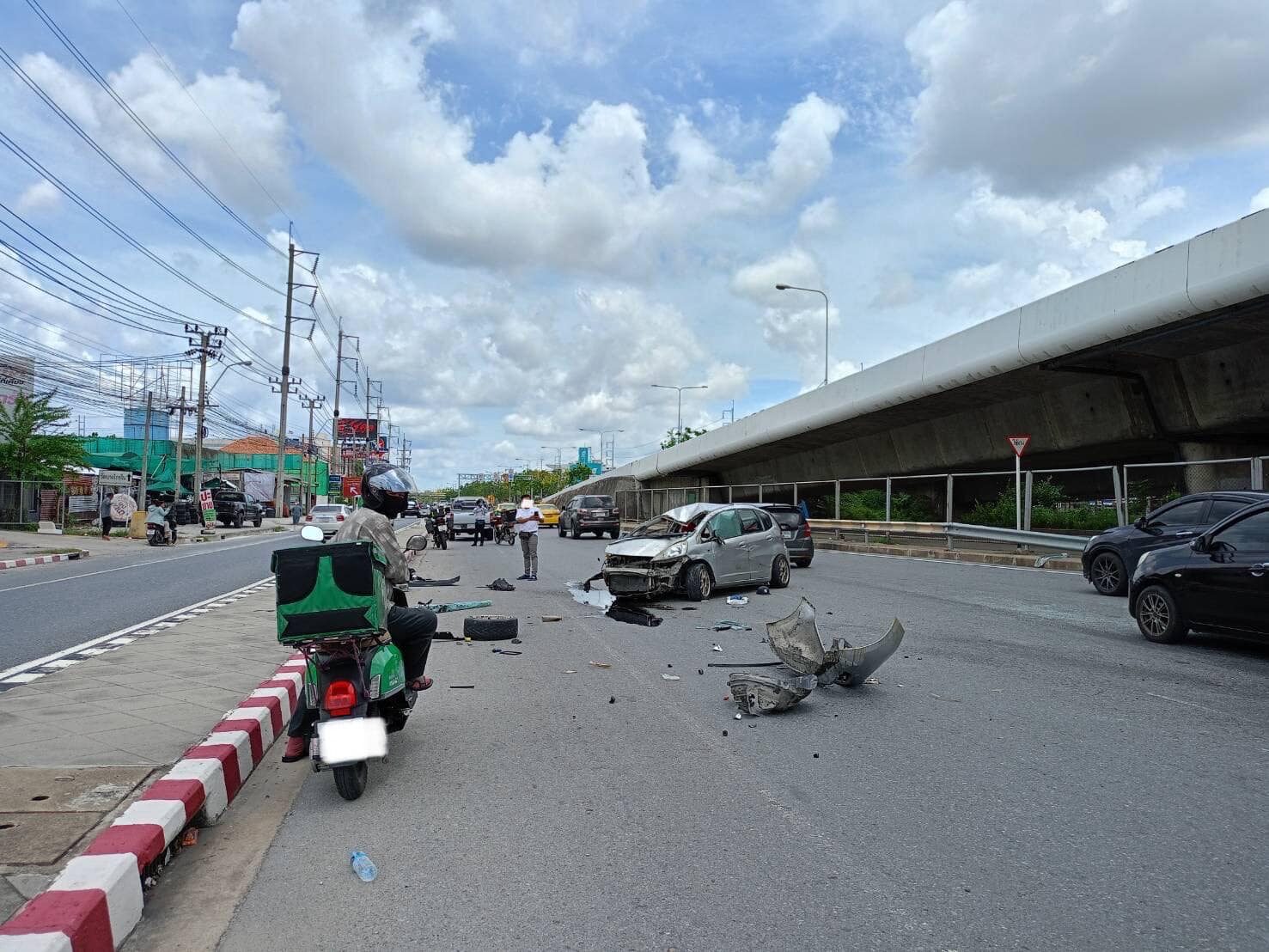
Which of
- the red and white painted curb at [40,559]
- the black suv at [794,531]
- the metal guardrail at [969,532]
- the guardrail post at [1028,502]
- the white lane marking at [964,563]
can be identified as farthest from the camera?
the guardrail post at [1028,502]

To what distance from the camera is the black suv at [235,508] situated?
4853 centimetres

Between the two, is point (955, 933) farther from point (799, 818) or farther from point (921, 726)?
point (921, 726)

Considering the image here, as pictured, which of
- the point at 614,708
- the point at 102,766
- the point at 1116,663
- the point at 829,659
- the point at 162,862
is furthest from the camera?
the point at 1116,663

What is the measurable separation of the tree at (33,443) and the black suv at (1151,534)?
4172 centimetres

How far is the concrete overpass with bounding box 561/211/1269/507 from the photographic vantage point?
1805cm

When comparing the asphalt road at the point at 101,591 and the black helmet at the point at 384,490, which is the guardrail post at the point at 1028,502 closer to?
the asphalt road at the point at 101,591

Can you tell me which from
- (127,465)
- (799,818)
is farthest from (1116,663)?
(127,465)

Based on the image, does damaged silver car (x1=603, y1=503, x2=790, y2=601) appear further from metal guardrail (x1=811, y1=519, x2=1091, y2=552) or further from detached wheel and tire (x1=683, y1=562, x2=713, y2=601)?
metal guardrail (x1=811, y1=519, x2=1091, y2=552)

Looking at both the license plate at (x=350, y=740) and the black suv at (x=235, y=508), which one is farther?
the black suv at (x=235, y=508)

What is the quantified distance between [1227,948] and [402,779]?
156 inches

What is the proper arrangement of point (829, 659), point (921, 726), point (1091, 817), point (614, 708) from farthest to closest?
point (829, 659) < point (614, 708) < point (921, 726) < point (1091, 817)

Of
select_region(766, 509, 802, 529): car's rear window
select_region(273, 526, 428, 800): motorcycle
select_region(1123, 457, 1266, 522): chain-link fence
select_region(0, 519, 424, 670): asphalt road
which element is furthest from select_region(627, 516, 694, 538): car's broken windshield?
select_region(1123, 457, 1266, 522): chain-link fence

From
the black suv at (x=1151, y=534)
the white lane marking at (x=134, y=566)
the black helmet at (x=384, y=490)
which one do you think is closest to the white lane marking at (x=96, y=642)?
the white lane marking at (x=134, y=566)

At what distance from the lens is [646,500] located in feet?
193
